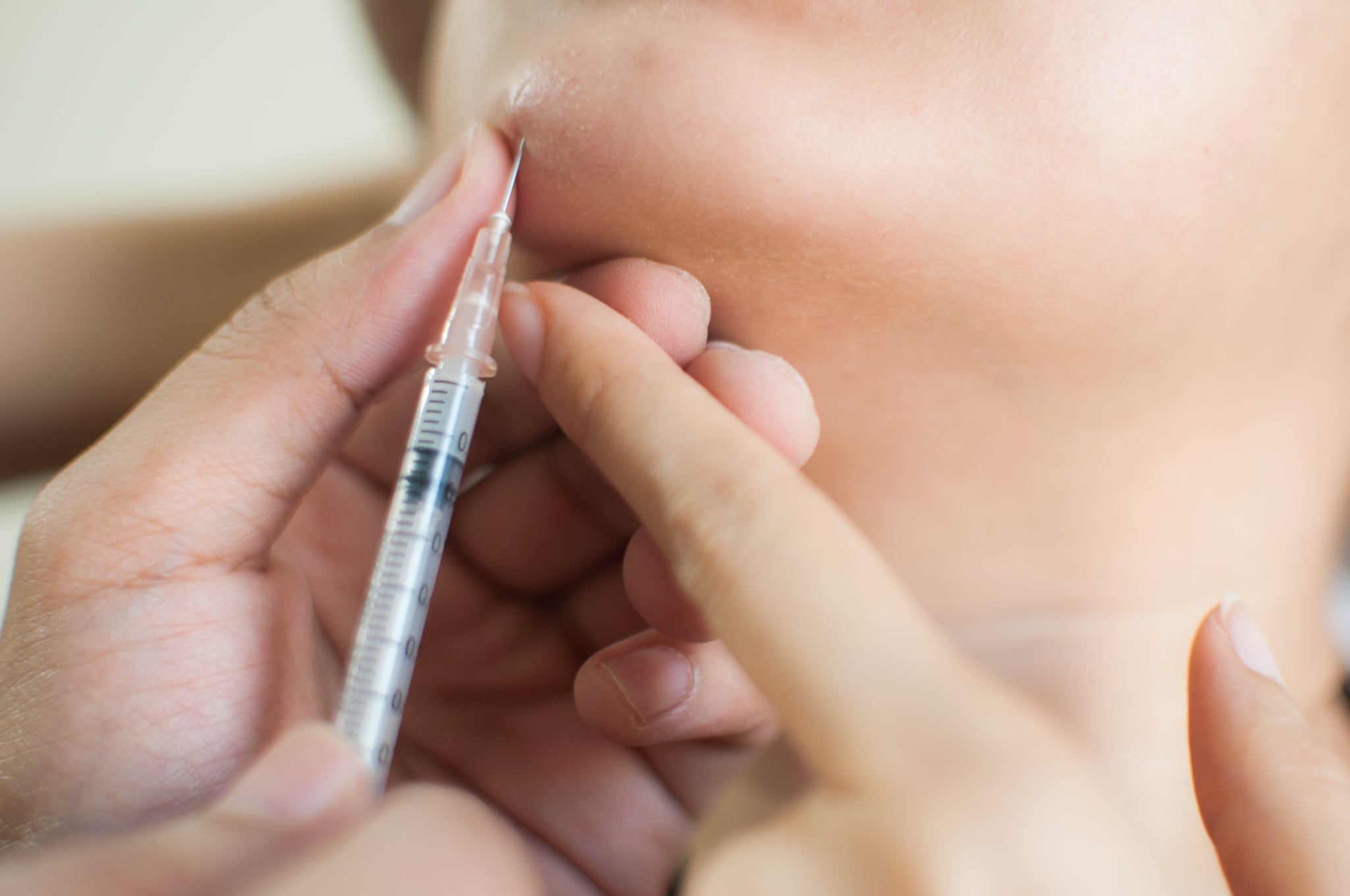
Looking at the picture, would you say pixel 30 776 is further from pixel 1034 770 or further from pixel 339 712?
pixel 1034 770

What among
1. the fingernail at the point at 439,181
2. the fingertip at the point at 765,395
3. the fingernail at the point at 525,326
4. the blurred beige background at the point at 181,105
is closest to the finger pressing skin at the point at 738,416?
the fingertip at the point at 765,395

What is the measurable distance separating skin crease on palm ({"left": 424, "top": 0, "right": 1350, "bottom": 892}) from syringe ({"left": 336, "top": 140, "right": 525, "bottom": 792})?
96mm

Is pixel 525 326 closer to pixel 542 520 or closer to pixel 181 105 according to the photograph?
pixel 542 520

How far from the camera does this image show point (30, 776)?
0.55m

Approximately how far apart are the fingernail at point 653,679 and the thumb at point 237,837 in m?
0.28

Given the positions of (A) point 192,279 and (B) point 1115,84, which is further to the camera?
(A) point 192,279

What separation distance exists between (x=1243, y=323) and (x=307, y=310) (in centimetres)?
68

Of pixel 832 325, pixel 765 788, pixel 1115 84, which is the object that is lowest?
pixel 765 788

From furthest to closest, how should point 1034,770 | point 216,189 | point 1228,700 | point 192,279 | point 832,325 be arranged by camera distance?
point 216,189 < point 192,279 < point 832,325 < point 1228,700 < point 1034,770

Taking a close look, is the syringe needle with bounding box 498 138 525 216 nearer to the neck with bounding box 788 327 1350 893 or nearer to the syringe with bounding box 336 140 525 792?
the syringe with bounding box 336 140 525 792

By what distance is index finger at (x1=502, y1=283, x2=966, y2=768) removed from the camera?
337 mm

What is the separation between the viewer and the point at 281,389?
23.8 inches

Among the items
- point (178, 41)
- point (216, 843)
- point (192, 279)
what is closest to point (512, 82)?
point (216, 843)

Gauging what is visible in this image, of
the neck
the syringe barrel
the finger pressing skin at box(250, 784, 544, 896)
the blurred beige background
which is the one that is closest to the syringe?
the syringe barrel
